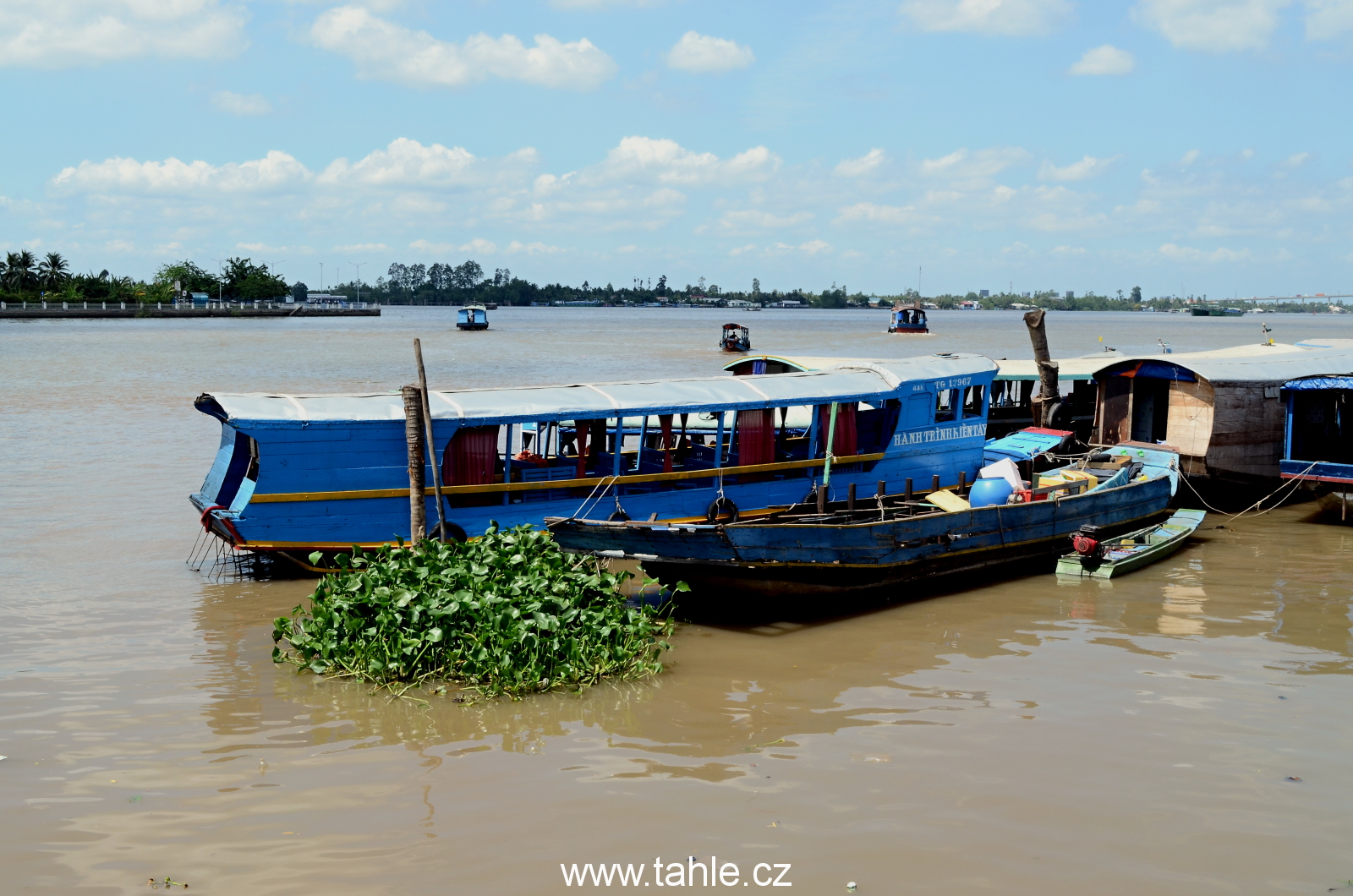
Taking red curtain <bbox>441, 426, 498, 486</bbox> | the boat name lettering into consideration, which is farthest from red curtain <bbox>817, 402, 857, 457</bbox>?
red curtain <bbox>441, 426, 498, 486</bbox>

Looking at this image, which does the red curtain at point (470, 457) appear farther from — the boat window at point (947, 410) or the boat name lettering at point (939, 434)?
the boat window at point (947, 410)

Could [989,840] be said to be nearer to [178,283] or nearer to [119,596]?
[119,596]

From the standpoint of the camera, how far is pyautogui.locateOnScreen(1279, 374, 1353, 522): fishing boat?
15.0 metres

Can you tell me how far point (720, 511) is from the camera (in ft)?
39.3

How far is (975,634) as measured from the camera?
10.1m

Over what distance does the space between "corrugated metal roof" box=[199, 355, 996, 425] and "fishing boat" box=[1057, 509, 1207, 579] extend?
2847 mm

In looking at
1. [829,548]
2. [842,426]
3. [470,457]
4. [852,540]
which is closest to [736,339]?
[842,426]

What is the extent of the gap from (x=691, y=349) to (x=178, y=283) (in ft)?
194

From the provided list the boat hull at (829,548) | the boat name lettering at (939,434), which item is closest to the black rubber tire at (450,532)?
the boat hull at (829,548)

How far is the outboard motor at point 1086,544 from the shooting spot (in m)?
12.1

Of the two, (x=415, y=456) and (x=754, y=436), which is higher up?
(x=754, y=436)

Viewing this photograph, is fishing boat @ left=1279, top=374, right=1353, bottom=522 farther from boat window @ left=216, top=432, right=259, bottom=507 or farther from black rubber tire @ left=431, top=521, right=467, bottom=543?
boat window @ left=216, top=432, right=259, bottom=507

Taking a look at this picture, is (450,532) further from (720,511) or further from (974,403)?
(974,403)

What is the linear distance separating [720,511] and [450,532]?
9.93ft
